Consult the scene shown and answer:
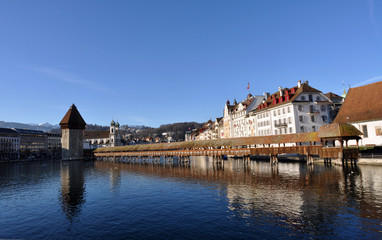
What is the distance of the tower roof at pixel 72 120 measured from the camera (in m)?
94.3

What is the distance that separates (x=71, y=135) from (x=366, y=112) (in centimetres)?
9666

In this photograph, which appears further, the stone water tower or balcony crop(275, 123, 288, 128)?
the stone water tower

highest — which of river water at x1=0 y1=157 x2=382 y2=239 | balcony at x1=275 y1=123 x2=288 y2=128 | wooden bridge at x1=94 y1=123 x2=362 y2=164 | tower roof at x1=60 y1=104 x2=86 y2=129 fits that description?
tower roof at x1=60 y1=104 x2=86 y2=129

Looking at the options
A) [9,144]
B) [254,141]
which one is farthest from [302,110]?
[9,144]

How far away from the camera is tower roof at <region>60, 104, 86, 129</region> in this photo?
94312 mm

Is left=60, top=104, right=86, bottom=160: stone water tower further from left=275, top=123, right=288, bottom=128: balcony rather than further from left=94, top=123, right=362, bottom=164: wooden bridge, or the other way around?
left=275, top=123, right=288, bottom=128: balcony

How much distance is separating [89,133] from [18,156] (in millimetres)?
48467

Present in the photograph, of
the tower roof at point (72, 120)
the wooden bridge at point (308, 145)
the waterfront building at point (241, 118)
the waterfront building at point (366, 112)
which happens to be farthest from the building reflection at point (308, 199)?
the tower roof at point (72, 120)

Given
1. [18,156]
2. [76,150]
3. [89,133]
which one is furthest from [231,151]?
[89,133]

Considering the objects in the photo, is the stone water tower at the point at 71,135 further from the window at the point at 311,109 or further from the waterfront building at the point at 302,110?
the window at the point at 311,109

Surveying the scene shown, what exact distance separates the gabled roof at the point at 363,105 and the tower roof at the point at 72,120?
9203 centimetres

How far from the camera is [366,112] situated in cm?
4159

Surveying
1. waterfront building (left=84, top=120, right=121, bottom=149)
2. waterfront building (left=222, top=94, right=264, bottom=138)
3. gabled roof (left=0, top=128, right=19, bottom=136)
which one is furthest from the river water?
waterfront building (left=84, top=120, right=121, bottom=149)

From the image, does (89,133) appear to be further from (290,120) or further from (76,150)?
(290,120)
